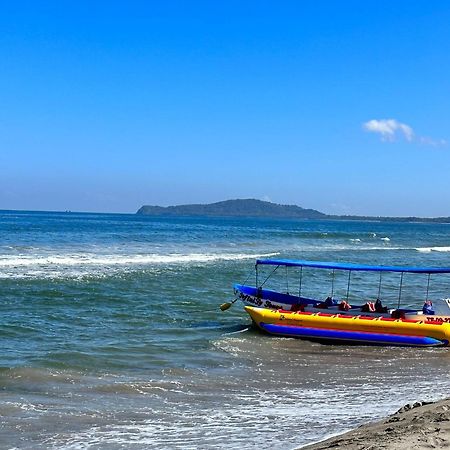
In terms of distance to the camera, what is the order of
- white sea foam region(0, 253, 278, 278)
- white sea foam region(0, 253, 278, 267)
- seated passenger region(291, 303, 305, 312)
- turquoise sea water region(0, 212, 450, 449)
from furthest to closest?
white sea foam region(0, 253, 278, 267), white sea foam region(0, 253, 278, 278), seated passenger region(291, 303, 305, 312), turquoise sea water region(0, 212, 450, 449)

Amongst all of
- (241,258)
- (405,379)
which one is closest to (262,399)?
(405,379)

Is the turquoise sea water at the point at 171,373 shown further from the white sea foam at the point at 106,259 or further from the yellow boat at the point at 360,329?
the white sea foam at the point at 106,259

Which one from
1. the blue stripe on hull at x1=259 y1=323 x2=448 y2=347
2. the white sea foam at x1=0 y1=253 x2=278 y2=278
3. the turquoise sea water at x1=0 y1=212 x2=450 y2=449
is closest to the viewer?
the turquoise sea water at x1=0 y1=212 x2=450 y2=449

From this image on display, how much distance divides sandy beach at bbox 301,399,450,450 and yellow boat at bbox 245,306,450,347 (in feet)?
26.8

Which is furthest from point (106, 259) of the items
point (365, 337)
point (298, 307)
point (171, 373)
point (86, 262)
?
point (171, 373)

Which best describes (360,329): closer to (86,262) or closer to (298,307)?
(298,307)

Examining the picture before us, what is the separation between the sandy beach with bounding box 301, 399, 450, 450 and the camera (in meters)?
7.00

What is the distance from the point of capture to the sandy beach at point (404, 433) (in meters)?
7.00

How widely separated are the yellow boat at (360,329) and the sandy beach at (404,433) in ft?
26.8

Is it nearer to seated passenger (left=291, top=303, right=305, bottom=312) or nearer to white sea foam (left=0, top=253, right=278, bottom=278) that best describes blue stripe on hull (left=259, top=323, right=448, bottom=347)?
seated passenger (left=291, top=303, right=305, bottom=312)

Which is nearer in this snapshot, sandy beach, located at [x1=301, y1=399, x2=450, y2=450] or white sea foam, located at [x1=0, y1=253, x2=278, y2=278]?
sandy beach, located at [x1=301, y1=399, x2=450, y2=450]

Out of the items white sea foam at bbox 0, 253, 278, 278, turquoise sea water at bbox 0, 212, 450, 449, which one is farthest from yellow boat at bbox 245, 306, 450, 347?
white sea foam at bbox 0, 253, 278, 278

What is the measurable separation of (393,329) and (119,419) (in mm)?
9661

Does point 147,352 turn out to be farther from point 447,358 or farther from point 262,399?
point 447,358
